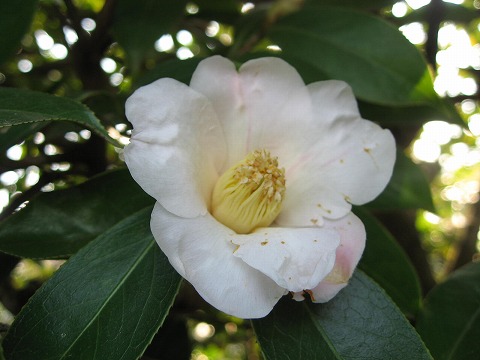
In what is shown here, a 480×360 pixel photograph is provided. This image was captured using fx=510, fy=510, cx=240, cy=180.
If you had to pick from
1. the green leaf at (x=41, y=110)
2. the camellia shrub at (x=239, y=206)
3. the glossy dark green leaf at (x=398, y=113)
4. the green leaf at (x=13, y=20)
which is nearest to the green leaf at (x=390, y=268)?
the camellia shrub at (x=239, y=206)

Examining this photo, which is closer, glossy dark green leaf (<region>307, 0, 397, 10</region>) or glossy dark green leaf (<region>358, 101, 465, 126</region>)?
glossy dark green leaf (<region>358, 101, 465, 126</region>)

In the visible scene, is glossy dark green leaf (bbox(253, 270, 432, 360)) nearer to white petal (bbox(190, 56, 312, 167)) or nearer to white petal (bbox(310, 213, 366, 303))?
white petal (bbox(310, 213, 366, 303))

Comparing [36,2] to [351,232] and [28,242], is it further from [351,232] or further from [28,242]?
[351,232]

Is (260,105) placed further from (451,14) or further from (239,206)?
(451,14)

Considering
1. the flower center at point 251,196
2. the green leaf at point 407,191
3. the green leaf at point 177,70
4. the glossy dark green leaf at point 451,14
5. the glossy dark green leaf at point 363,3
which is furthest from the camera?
the glossy dark green leaf at point 451,14

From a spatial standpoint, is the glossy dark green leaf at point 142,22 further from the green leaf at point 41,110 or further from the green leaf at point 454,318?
the green leaf at point 454,318

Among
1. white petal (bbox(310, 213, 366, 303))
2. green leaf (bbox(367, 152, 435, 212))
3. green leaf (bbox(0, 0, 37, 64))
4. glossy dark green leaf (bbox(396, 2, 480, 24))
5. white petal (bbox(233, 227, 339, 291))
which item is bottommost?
green leaf (bbox(367, 152, 435, 212))

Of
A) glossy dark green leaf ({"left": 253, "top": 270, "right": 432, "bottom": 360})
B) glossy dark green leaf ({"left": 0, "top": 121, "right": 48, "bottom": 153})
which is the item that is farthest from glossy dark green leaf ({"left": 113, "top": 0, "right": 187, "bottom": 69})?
glossy dark green leaf ({"left": 253, "top": 270, "right": 432, "bottom": 360})
